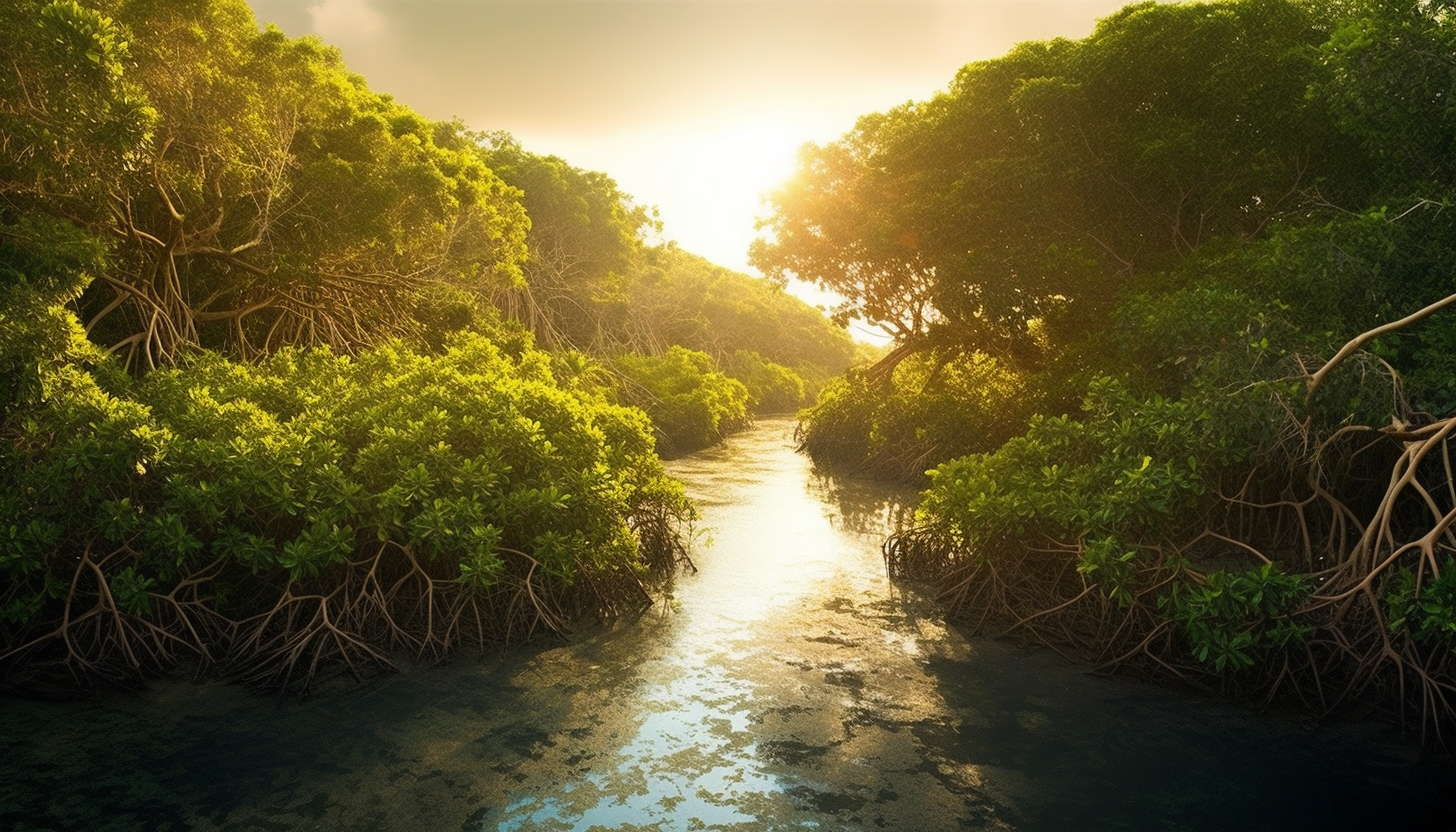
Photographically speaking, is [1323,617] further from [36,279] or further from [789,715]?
[36,279]

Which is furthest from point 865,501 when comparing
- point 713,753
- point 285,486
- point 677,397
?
point 285,486

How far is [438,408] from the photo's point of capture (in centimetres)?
934

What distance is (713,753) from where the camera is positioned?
6461 mm

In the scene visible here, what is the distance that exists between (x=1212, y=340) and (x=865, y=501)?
30.8ft

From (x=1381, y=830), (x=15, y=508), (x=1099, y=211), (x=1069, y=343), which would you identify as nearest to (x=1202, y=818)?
(x=1381, y=830)

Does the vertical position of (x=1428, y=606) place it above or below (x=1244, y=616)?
above

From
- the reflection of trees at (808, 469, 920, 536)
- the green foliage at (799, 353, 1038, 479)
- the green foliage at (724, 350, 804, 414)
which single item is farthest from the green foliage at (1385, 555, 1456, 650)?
the green foliage at (724, 350, 804, 414)

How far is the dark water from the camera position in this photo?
5559 millimetres

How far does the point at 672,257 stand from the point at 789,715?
2012 inches

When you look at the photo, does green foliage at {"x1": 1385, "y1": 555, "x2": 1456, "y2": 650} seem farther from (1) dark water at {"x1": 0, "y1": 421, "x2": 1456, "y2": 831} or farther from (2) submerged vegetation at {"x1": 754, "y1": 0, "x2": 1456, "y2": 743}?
(1) dark water at {"x1": 0, "y1": 421, "x2": 1456, "y2": 831}

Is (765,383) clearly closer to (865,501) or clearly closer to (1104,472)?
(865,501)

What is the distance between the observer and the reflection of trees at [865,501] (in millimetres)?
15281

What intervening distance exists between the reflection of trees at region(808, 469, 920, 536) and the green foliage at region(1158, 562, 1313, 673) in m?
6.78

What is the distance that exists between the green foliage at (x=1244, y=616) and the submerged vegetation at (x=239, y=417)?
19.4ft
